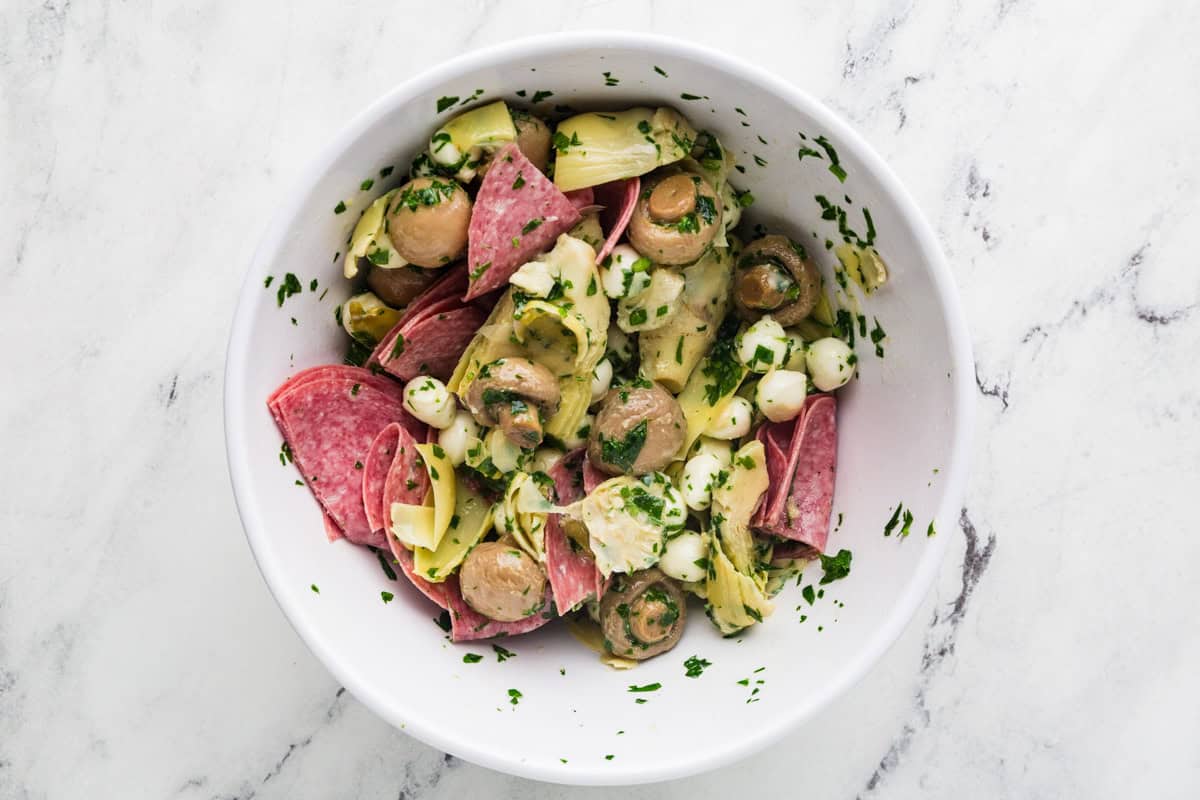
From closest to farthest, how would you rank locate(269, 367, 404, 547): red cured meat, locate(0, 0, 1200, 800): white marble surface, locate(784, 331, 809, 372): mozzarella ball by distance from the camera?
locate(269, 367, 404, 547): red cured meat < locate(784, 331, 809, 372): mozzarella ball < locate(0, 0, 1200, 800): white marble surface

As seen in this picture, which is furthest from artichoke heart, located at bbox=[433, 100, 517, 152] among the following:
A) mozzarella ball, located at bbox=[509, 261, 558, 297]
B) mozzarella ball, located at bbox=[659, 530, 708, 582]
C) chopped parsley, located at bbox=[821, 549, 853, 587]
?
chopped parsley, located at bbox=[821, 549, 853, 587]

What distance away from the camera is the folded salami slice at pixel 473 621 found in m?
1.48

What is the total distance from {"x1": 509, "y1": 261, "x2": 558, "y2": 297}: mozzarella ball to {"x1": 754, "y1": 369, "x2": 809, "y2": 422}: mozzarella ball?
33cm

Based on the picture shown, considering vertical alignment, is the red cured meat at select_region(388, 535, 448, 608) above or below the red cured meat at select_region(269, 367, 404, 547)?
below

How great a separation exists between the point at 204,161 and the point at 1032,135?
1363 mm

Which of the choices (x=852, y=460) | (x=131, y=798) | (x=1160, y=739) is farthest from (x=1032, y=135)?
(x=131, y=798)

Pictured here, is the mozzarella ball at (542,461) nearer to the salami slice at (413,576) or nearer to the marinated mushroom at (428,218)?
the salami slice at (413,576)

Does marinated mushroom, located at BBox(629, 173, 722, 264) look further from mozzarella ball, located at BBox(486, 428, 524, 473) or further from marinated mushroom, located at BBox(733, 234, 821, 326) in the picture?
mozzarella ball, located at BBox(486, 428, 524, 473)

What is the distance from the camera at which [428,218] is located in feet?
4.46

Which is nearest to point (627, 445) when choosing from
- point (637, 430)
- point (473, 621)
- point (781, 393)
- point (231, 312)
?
point (637, 430)

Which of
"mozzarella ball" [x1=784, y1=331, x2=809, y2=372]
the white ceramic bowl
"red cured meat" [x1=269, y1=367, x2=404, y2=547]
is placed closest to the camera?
the white ceramic bowl

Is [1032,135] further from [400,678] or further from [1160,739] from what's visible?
[400,678]

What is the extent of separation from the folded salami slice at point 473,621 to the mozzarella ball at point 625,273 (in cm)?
42

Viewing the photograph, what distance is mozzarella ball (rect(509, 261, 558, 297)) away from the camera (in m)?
1.41
